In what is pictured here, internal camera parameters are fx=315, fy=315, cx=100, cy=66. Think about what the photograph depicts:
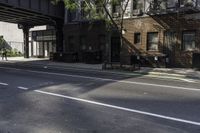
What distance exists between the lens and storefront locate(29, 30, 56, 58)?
1551 inches

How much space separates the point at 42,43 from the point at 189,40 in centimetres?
2266

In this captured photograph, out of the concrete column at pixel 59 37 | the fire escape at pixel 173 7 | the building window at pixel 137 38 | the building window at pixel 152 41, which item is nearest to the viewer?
the fire escape at pixel 173 7

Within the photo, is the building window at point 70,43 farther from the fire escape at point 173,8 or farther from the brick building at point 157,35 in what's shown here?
the fire escape at point 173,8

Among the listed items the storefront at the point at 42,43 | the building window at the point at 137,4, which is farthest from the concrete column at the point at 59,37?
the building window at the point at 137,4

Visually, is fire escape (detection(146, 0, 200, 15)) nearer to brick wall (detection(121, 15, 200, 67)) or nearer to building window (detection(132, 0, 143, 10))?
brick wall (detection(121, 15, 200, 67))

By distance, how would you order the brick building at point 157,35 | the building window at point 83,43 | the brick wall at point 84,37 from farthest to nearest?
the building window at point 83,43
the brick wall at point 84,37
the brick building at point 157,35

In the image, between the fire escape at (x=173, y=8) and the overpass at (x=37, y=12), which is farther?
the overpass at (x=37, y=12)

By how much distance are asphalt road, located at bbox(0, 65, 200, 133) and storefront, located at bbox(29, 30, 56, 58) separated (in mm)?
27198

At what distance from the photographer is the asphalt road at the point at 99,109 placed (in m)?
6.58

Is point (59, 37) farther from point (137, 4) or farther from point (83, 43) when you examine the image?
point (137, 4)

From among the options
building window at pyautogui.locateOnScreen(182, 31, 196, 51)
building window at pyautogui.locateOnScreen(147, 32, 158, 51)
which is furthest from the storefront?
building window at pyautogui.locateOnScreen(182, 31, 196, 51)

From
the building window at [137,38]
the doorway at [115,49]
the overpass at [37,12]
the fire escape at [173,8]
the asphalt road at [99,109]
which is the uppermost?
the overpass at [37,12]

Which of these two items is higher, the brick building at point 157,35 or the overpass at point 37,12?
the overpass at point 37,12

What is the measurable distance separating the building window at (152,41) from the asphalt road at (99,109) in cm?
1335
